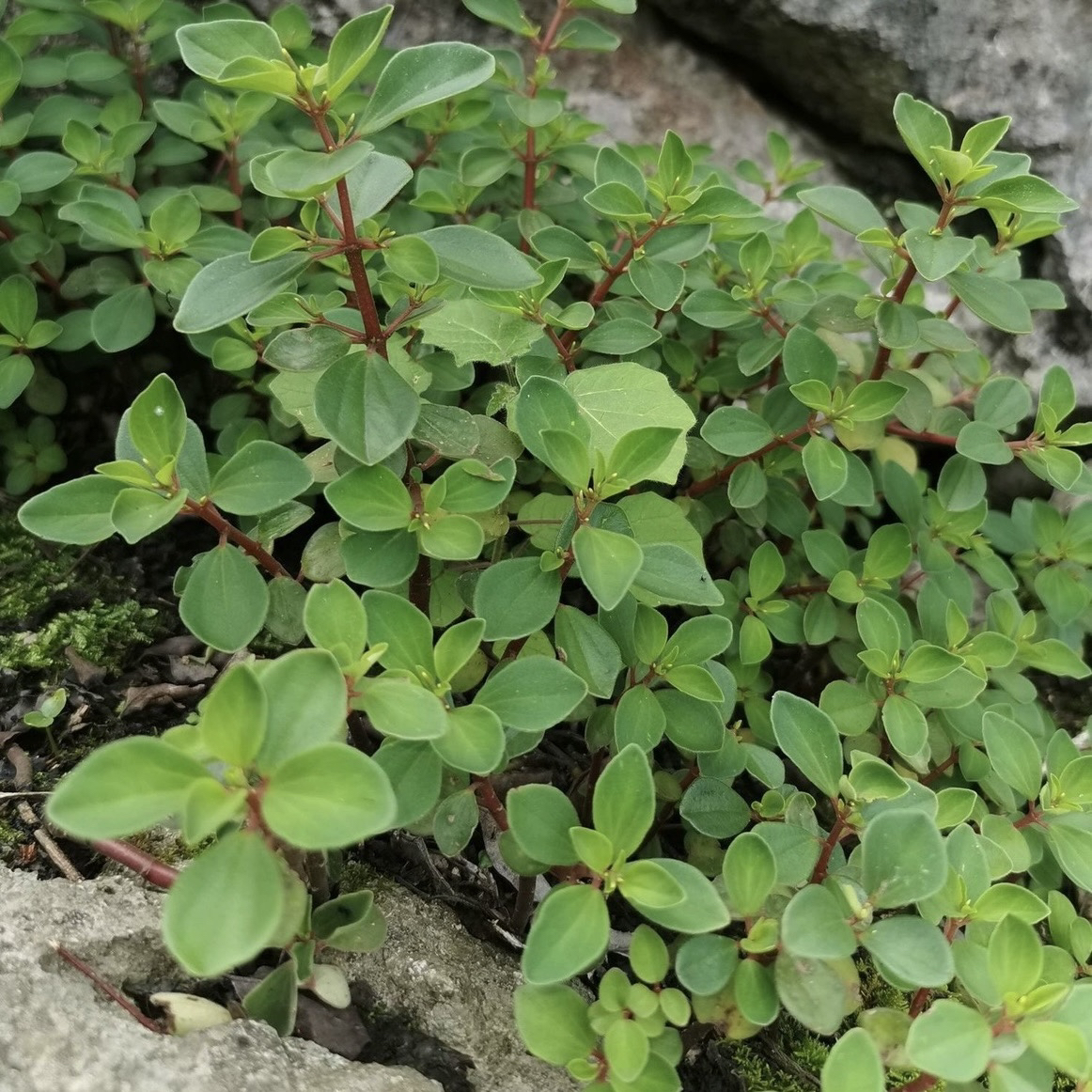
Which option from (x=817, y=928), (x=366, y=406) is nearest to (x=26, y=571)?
(x=366, y=406)

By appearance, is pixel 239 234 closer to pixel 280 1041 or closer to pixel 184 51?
pixel 184 51

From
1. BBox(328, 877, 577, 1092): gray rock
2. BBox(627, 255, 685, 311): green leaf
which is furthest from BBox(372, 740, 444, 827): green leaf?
BBox(627, 255, 685, 311): green leaf

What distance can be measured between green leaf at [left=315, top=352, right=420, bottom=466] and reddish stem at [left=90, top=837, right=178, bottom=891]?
610 mm

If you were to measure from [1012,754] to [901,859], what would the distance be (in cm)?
50

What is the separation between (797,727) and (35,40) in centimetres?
227

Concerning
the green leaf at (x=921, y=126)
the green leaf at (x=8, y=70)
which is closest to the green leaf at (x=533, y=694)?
the green leaf at (x=921, y=126)

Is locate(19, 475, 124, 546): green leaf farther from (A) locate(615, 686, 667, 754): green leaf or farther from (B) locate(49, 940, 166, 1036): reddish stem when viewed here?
(A) locate(615, 686, 667, 754): green leaf

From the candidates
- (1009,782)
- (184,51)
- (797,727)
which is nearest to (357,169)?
(184,51)

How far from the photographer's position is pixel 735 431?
1640 millimetres

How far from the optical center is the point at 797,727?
1.25 meters

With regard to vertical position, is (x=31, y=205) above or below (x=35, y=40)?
below

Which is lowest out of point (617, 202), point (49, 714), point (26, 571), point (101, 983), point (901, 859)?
point (26, 571)

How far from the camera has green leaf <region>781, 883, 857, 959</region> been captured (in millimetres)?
958

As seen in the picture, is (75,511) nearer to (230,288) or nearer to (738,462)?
(230,288)
